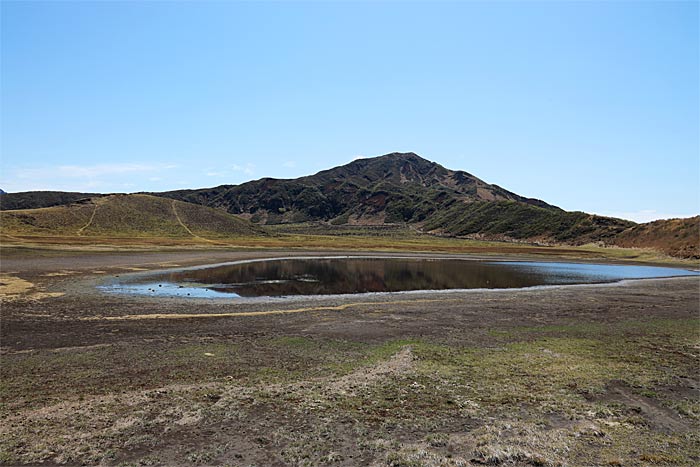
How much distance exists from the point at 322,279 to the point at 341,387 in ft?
119

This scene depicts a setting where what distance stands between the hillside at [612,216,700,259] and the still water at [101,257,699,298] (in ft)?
181

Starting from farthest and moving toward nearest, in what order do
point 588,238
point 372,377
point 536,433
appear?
point 588,238, point 372,377, point 536,433

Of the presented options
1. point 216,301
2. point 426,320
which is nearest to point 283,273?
point 216,301

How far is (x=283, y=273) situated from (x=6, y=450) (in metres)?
46.1

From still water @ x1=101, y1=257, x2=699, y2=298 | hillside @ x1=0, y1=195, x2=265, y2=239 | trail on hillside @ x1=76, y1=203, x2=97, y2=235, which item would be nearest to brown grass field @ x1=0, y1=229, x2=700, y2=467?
still water @ x1=101, y1=257, x2=699, y2=298

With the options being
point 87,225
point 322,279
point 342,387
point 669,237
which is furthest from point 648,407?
point 87,225

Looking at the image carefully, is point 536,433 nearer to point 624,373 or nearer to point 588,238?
point 624,373

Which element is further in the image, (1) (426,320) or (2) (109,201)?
(2) (109,201)

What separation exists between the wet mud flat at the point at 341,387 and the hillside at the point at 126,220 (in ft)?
341

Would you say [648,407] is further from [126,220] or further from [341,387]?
[126,220]

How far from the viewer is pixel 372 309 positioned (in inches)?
1190

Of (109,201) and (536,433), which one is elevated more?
(109,201)

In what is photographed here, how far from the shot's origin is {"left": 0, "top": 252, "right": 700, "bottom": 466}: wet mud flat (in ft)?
32.8

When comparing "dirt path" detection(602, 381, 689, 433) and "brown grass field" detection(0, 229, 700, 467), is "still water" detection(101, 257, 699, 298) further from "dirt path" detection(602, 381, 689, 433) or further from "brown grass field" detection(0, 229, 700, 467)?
"dirt path" detection(602, 381, 689, 433)
